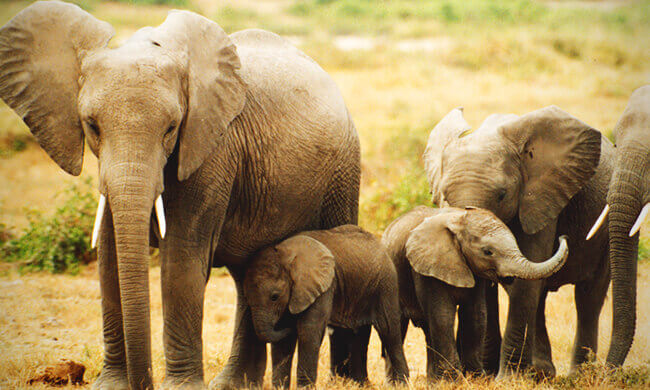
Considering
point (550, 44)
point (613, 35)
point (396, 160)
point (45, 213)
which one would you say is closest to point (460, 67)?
point (550, 44)

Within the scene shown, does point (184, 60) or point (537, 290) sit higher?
point (184, 60)

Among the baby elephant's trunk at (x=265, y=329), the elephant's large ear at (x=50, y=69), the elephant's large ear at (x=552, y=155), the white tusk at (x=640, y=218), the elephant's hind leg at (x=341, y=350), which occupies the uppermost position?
the elephant's large ear at (x=50, y=69)

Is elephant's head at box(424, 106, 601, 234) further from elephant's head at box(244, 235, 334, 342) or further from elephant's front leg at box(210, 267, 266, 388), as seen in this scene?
elephant's front leg at box(210, 267, 266, 388)

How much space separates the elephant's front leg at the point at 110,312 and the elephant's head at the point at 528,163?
242 cm

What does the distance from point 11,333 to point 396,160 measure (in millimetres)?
7398

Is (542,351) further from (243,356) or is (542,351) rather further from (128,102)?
(128,102)

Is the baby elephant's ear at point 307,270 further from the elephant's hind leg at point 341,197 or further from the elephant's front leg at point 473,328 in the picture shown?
the elephant's front leg at point 473,328

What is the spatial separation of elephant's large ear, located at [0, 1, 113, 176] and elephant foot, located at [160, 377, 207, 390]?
4.47 ft

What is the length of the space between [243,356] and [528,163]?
2475mm

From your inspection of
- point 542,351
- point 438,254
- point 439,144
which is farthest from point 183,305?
point 542,351

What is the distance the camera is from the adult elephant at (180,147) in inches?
169

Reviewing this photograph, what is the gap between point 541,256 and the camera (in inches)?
246

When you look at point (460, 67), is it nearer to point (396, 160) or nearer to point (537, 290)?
point (396, 160)

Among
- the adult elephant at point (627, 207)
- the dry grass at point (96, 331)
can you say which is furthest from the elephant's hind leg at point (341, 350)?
the adult elephant at point (627, 207)
